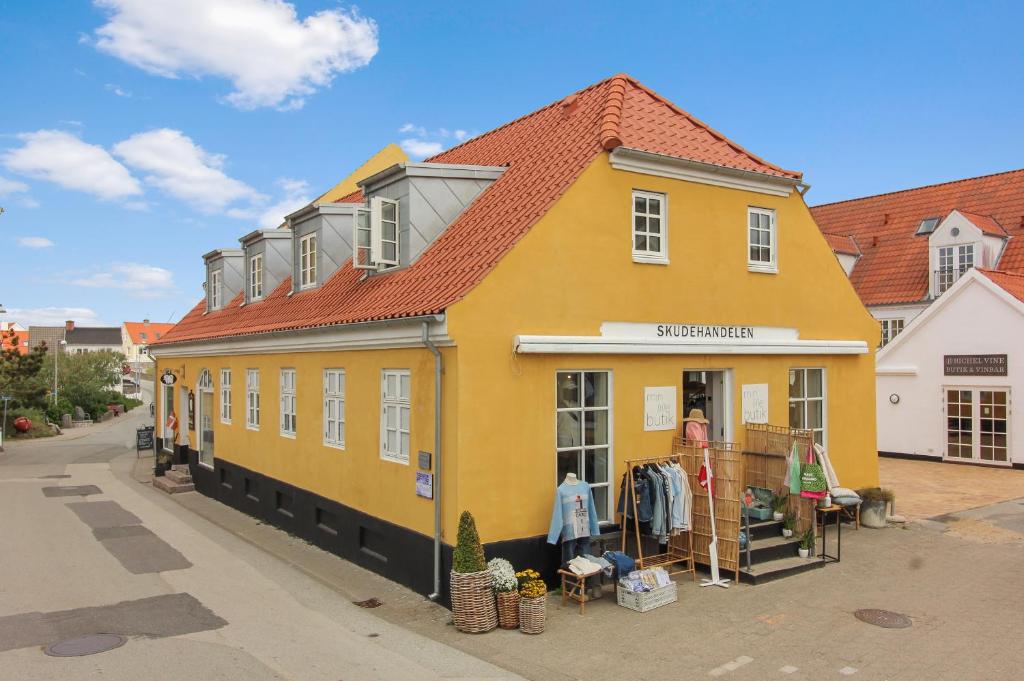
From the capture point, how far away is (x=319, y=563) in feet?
40.1

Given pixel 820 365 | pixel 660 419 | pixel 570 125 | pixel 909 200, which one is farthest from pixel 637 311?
pixel 909 200

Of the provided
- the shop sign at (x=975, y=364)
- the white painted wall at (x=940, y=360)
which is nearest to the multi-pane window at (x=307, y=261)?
the white painted wall at (x=940, y=360)

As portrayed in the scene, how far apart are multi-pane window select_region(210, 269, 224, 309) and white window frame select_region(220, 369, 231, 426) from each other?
357cm

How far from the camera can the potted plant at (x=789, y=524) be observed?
12.0 m

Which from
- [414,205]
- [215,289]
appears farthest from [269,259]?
[414,205]

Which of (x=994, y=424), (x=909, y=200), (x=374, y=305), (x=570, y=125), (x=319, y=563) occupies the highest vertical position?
(x=909, y=200)

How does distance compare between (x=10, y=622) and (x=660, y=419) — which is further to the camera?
(x=660, y=419)

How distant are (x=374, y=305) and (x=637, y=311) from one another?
12.6 ft

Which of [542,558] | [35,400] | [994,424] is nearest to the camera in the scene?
[542,558]

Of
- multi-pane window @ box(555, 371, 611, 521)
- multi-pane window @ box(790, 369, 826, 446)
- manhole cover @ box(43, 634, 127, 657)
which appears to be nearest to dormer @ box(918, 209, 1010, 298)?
multi-pane window @ box(790, 369, 826, 446)

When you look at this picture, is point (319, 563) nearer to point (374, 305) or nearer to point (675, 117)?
point (374, 305)

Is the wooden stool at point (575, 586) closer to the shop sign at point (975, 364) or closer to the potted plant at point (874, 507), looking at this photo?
the potted plant at point (874, 507)

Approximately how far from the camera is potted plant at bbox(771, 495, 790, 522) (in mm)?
12211

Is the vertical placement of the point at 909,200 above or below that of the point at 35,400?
above
